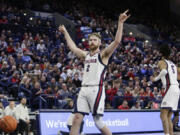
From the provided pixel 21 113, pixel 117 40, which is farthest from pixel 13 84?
pixel 117 40

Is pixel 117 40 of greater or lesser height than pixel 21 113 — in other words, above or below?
above

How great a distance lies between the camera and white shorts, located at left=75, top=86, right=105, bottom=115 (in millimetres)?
6426

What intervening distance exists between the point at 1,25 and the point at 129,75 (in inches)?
300

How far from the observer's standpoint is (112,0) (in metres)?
35.2

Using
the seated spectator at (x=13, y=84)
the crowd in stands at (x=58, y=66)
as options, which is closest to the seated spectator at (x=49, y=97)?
the crowd in stands at (x=58, y=66)

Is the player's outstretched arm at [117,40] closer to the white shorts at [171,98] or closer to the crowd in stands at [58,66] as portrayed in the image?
the white shorts at [171,98]

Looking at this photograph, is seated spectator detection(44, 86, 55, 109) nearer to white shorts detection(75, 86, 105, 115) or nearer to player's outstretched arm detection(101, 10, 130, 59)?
white shorts detection(75, 86, 105, 115)

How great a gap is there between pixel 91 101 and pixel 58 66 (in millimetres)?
11974

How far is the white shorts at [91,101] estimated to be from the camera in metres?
6.43

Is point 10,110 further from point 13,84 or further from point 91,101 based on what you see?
point 91,101

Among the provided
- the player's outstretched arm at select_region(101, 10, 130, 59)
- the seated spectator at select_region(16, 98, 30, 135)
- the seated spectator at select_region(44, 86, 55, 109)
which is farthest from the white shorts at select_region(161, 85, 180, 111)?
the seated spectator at select_region(44, 86, 55, 109)

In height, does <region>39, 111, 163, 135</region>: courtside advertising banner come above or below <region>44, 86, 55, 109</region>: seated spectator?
below

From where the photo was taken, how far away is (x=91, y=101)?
6.45 meters

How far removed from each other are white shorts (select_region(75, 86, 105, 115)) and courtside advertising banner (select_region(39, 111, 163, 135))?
4512 mm
